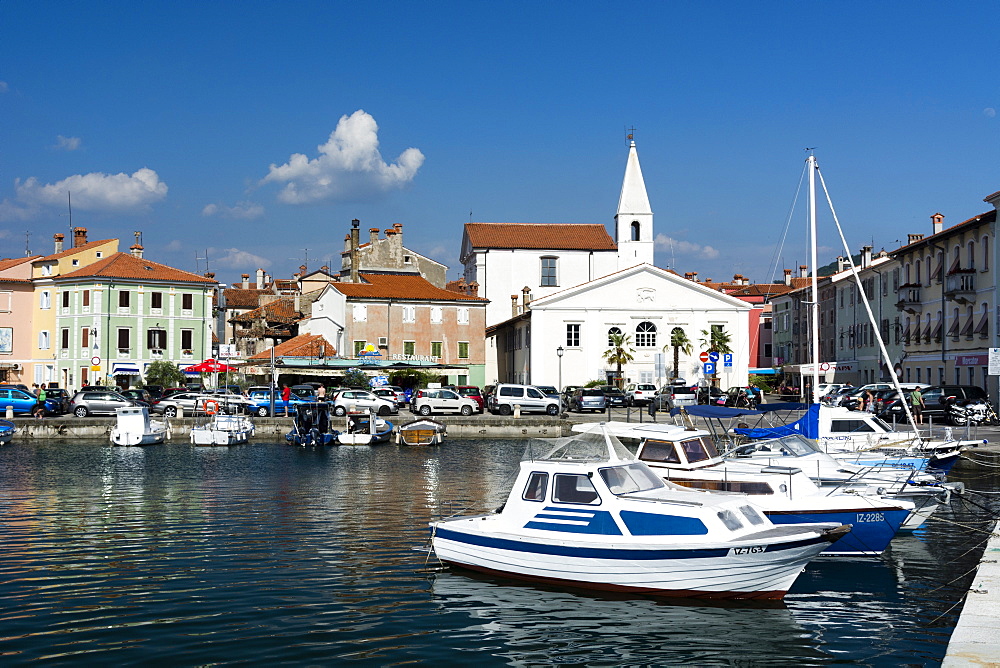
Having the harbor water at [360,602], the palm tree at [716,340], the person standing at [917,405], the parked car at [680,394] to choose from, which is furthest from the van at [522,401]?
the harbor water at [360,602]

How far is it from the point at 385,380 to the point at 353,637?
5401cm

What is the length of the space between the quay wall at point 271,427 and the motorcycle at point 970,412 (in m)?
18.5

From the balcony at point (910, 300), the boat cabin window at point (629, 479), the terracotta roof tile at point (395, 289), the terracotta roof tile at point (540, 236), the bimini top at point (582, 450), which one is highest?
the terracotta roof tile at point (540, 236)

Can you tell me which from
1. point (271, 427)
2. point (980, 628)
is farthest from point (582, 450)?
point (271, 427)

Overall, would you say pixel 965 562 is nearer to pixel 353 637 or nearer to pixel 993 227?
pixel 353 637

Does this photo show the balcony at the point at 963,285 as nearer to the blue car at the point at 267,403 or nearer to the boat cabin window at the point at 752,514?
the blue car at the point at 267,403

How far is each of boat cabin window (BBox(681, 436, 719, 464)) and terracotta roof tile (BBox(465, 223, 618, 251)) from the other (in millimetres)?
78493

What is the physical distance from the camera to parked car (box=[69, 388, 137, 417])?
55719 mm

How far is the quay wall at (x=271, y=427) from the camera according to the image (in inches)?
2014

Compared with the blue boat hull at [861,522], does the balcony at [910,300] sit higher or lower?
higher

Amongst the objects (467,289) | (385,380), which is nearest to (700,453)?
(385,380)

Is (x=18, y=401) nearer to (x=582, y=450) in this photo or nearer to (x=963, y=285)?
(x=582, y=450)

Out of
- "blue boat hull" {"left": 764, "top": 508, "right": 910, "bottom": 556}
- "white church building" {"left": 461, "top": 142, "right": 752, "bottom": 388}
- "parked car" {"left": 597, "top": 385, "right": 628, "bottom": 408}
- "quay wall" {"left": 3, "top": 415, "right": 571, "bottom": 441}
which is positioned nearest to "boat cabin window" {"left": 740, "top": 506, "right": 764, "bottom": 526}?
"blue boat hull" {"left": 764, "top": 508, "right": 910, "bottom": 556}

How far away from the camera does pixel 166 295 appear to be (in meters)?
79.1
